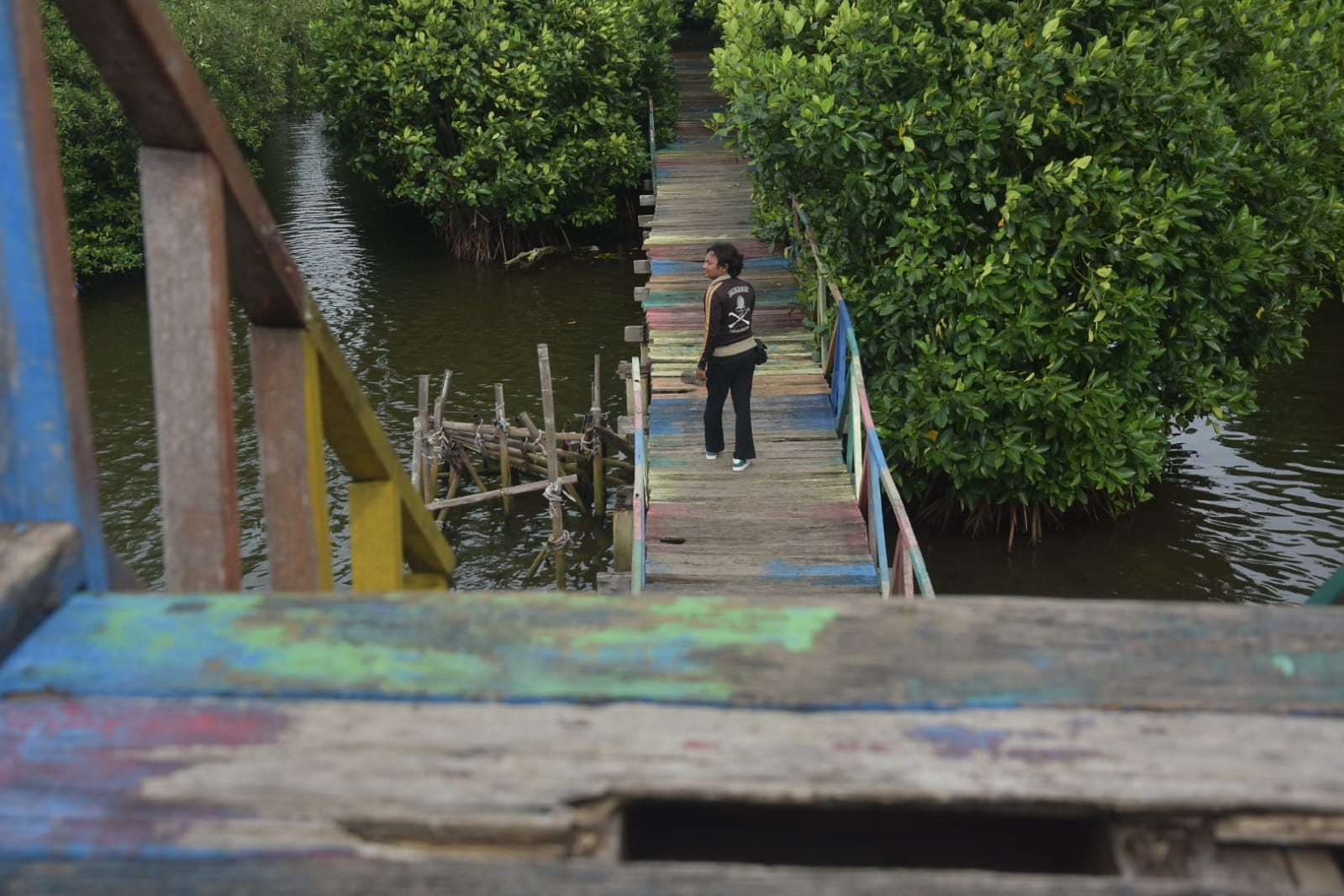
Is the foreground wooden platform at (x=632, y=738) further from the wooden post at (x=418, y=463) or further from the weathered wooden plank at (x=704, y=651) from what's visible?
the wooden post at (x=418, y=463)

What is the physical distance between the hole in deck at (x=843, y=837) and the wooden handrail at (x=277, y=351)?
96 cm

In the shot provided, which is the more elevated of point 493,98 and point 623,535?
point 493,98

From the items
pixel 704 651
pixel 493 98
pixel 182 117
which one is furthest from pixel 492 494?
pixel 704 651

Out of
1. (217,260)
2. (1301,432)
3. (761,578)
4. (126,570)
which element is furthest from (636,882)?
(1301,432)

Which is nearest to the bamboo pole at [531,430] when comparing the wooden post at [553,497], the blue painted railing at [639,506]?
the wooden post at [553,497]

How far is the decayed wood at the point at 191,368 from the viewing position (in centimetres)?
206

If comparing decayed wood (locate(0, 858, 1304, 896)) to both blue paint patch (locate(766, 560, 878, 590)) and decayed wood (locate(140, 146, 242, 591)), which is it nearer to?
decayed wood (locate(140, 146, 242, 591))

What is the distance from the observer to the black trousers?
9133 mm

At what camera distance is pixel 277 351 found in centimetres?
238

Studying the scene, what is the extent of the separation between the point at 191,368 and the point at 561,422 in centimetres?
1374

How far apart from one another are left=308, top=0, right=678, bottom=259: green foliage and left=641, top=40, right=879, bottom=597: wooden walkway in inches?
223

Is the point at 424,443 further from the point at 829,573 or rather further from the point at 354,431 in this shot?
the point at 354,431

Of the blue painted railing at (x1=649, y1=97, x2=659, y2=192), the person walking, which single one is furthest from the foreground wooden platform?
the blue painted railing at (x1=649, y1=97, x2=659, y2=192)

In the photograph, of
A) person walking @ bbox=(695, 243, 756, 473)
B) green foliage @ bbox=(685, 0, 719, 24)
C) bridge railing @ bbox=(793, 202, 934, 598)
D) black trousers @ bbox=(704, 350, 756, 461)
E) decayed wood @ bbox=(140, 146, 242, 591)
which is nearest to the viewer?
decayed wood @ bbox=(140, 146, 242, 591)
